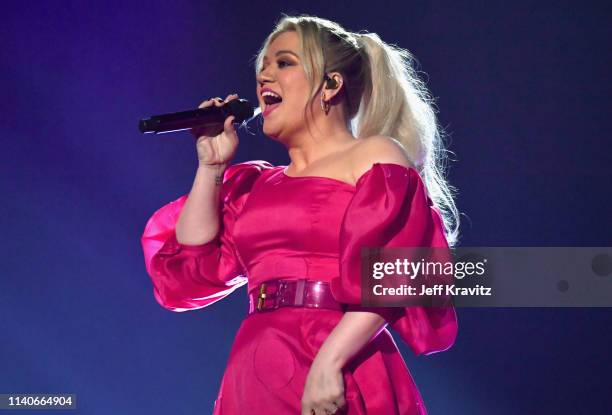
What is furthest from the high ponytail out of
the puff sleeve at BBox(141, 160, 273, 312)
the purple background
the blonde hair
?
the purple background

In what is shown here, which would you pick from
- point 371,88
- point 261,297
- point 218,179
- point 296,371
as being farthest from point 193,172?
point 296,371

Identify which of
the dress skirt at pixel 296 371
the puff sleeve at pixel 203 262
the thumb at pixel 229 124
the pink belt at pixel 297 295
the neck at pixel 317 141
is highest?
the thumb at pixel 229 124

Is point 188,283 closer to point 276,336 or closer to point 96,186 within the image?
point 276,336

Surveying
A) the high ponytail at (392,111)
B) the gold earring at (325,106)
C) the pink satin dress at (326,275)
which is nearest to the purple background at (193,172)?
the high ponytail at (392,111)

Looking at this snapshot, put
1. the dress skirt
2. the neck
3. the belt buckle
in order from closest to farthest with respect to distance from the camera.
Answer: the dress skirt, the belt buckle, the neck

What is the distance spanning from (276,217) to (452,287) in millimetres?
305

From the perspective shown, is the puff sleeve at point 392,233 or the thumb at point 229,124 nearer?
the puff sleeve at point 392,233

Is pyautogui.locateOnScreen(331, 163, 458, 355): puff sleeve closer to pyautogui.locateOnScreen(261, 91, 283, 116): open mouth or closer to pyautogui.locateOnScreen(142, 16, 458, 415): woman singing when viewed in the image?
pyautogui.locateOnScreen(142, 16, 458, 415): woman singing

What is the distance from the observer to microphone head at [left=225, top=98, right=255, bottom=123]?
1599 millimetres

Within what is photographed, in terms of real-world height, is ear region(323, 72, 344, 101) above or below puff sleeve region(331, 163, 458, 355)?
above

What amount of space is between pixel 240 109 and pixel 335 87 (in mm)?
181

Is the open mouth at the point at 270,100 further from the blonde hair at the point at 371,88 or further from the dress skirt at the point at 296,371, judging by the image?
the dress skirt at the point at 296,371

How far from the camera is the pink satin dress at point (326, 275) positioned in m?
1.30

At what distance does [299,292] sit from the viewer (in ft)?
4.50
